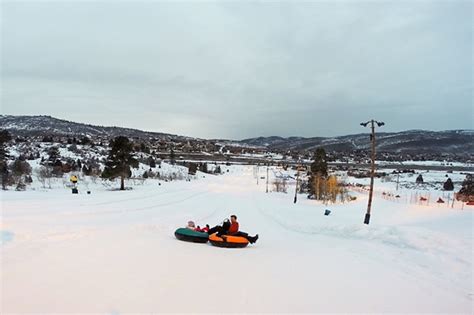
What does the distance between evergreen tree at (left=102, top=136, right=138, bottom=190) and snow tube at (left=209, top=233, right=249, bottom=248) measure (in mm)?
27543

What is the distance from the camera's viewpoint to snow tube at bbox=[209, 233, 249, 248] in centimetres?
1209

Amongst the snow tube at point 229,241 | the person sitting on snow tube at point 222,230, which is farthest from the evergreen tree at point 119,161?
the snow tube at point 229,241

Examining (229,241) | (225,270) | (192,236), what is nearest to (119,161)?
(192,236)

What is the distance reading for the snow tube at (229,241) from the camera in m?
12.1

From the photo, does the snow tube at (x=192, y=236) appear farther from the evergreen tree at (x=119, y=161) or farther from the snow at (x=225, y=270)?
the evergreen tree at (x=119, y=161)

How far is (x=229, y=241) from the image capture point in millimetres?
12070

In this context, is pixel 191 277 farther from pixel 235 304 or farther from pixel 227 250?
pixel 227 250

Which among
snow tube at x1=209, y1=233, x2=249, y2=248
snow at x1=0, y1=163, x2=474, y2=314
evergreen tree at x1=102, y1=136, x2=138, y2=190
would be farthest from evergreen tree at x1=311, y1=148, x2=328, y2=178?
snow tube at x1=209, y1=233, x2=249, y2=248

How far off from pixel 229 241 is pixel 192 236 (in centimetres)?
153

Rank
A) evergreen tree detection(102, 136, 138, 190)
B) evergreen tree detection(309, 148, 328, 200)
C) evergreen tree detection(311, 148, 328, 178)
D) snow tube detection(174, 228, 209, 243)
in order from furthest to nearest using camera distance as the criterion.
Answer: evergreen tree detection(311, 148, 328, 178) < evergreen tree detection(309, 148, 328, 200) < evergreen tree detection(102, 136, 138, 190) < snow tube detection(174, 228, 209, 243)

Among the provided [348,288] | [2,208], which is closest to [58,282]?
[348,288]

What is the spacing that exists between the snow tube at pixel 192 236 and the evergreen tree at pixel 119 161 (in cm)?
2638

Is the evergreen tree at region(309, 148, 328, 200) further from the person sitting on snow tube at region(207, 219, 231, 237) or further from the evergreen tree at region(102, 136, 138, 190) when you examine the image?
the person sitting on snow tube at region(207, 219, 231, 237)

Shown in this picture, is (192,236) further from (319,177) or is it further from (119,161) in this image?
(319,177)
